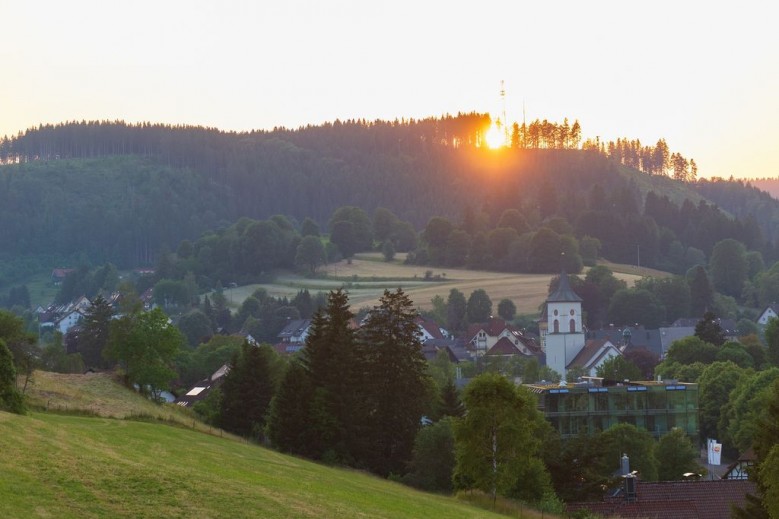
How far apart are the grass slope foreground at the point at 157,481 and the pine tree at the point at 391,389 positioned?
12.6 metres

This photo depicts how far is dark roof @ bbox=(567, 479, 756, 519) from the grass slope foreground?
6.36 metres

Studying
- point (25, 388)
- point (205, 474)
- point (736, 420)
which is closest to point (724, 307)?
point (736, 420)

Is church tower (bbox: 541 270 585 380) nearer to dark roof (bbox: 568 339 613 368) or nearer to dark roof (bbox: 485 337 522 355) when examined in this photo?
dark roof (bbox: 568 339 613 368)

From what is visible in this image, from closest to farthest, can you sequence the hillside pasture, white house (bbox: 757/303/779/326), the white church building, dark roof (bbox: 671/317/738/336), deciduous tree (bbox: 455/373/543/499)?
1. the hillside pasture
2. deciduous tree (bbox: 455/373/543/499)
3. the white church building
4. dark roof (bbox: 671/317/738/336)
5. white house (bbox: 757/303/779/326)

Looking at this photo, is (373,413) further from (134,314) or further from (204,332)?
(204,332)

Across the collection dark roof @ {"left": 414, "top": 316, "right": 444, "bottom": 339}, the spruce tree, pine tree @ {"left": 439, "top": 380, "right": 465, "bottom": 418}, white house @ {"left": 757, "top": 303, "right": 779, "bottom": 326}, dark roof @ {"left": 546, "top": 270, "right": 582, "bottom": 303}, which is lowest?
white house @ {"left": 757, "top": 303, "right": 779, "bottom": 326}

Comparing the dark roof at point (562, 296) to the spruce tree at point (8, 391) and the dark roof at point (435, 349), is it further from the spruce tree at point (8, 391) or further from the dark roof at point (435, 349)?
the spruce tree at point (8, 391)

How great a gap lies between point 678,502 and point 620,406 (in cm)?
2843

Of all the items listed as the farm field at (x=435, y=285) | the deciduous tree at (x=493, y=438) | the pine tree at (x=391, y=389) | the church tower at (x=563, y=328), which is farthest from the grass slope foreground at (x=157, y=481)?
the farm field at (x=435, y=285)

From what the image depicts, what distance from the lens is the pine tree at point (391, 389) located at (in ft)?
189

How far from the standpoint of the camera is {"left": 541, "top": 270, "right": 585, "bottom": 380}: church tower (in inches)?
5049

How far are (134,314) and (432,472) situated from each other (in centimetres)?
2182

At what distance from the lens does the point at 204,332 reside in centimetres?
16862

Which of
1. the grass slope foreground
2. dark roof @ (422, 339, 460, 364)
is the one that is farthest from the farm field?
the grass slope foreground
